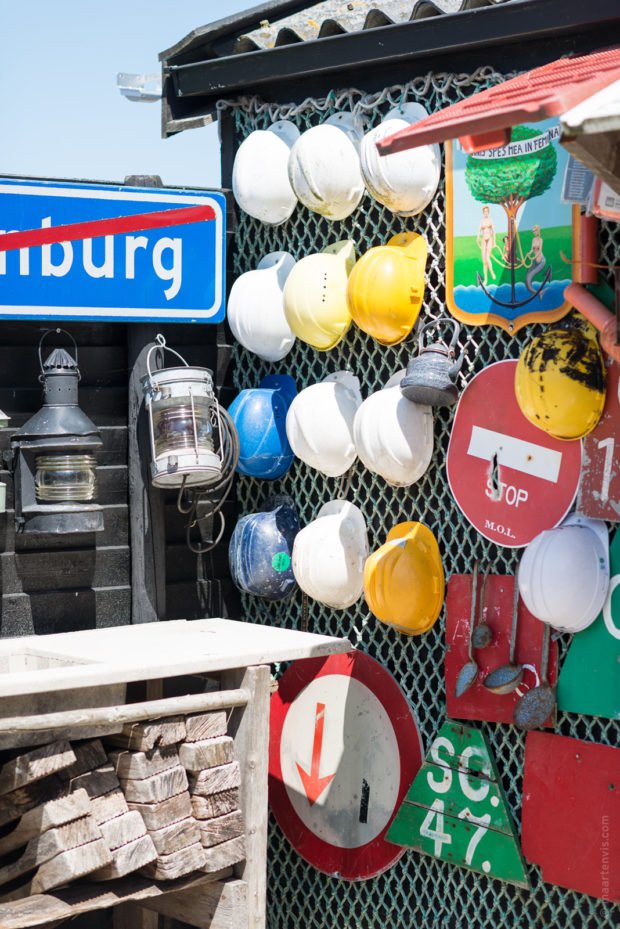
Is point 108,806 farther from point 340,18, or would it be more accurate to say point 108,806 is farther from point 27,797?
point 340,18

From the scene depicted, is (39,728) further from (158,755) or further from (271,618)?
(271,618)

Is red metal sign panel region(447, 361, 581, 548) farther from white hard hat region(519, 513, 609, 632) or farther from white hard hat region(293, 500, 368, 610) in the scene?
white hard hat region(293, 500, 368, 610)

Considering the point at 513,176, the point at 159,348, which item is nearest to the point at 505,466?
the point at 513,176

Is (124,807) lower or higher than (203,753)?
lower

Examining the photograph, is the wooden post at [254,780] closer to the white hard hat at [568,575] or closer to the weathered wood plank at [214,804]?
the weathered wood plank at [214,804]

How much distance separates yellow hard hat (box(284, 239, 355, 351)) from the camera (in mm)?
3891

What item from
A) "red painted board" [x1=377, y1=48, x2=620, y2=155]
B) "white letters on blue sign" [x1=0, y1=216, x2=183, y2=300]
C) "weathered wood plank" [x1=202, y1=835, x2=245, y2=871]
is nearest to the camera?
"red painted board" [x1=377, y1=48, x2=620, y2=155]

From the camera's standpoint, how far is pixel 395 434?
143 inches

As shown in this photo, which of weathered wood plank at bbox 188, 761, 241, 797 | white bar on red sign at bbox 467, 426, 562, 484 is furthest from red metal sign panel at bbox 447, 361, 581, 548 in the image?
weathered wood plank at bbox 188, 761, 241, 797

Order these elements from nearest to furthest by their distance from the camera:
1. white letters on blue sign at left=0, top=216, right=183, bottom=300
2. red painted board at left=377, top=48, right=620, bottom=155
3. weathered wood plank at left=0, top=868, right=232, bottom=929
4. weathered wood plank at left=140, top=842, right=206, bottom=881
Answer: red painted board at left=377, top=48, right=620, bottom=155 → weathered wood plank at left=0, top=868, right=232, bottom=929 → weathered wood plank at left=140, top=842, right=206, bottom=881 → white letters on blue sign at left=0, top=216, right=183, bottom=300

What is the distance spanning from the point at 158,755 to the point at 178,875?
1.10ft

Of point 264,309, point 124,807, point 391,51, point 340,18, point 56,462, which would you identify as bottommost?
point 124,807

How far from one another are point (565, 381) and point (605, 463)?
26 cm

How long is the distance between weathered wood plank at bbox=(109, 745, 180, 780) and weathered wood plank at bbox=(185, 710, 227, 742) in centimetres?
8
